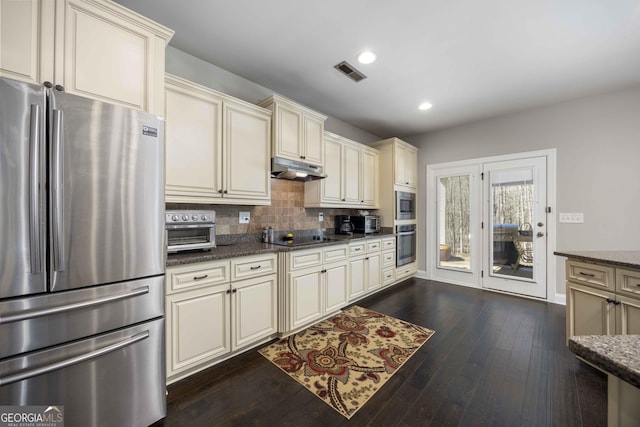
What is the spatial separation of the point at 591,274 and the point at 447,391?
57.4 inches

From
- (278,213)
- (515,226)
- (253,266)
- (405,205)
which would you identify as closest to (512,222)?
(515,226)

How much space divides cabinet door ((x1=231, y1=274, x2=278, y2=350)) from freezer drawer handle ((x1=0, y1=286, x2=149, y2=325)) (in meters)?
0.74

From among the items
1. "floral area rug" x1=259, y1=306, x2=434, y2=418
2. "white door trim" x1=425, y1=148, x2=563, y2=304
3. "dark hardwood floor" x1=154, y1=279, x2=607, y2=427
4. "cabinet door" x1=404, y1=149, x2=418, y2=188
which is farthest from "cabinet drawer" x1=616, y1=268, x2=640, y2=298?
"cabinet door" x1=404, y1=149, x2=418, y2=188

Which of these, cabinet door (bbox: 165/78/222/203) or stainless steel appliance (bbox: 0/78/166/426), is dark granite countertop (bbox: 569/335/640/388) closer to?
stainless steel appliance (bbox: 0/78/166/426)

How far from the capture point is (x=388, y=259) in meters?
3.96

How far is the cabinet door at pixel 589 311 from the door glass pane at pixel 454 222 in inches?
83.5

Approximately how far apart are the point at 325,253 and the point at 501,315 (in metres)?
2.26

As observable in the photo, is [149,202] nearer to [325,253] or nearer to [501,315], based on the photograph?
[325,253]

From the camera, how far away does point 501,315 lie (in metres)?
3.01

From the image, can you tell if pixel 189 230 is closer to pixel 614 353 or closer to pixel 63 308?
pixel 63 308

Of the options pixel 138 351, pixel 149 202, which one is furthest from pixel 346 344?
pixel 149 202

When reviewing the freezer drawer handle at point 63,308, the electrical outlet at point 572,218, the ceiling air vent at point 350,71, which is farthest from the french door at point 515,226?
the freezer drawer handle at point 63,308

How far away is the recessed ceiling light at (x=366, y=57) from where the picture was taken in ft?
7.69

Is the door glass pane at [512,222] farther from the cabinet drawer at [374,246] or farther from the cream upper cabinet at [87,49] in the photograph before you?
the cream upper cabinet at [87,49]
